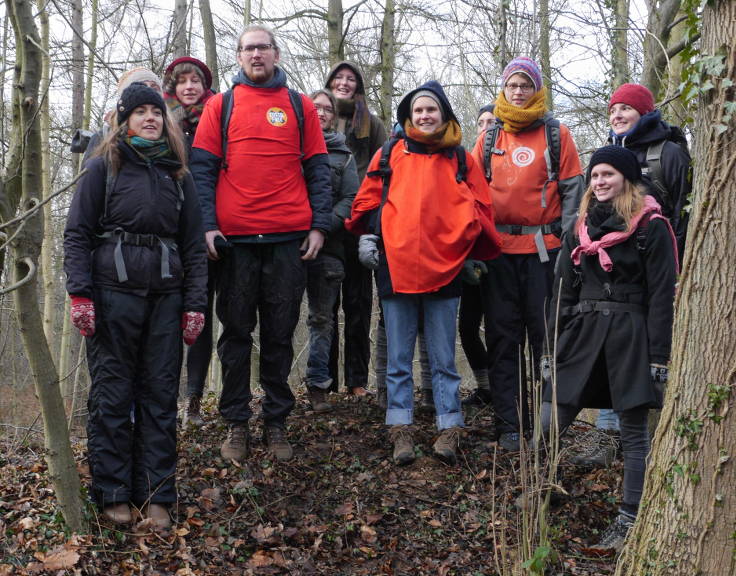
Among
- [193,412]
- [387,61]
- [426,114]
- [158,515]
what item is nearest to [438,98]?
[426,114]

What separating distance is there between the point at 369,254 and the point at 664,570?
268 centimetres

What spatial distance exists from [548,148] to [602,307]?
141 centimetres

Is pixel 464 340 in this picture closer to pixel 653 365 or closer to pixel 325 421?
pixel 325 421

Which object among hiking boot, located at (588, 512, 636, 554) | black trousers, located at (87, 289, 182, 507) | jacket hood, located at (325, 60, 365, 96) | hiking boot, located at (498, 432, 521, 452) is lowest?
hiking boot, located at (588, 512, 636, 554)

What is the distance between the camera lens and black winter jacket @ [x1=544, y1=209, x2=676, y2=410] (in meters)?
3.94

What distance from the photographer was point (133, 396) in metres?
3.84

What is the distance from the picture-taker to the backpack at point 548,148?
16.3ft

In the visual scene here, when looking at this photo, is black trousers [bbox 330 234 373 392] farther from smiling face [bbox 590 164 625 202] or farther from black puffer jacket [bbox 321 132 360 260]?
smiling face [bbox 590 164 625 202]

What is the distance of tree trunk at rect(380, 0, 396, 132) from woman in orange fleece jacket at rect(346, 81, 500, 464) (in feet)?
17.8

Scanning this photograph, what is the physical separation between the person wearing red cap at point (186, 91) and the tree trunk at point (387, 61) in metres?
5.27

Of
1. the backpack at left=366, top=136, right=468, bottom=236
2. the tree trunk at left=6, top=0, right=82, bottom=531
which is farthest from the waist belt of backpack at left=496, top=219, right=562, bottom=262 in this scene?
the tree trunk at left=6, top=0, right=82, bottom=531

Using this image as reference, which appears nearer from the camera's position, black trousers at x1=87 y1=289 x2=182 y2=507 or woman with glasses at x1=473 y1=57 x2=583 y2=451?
black trousers at x1=87 y1=289 x2=182 y2=507

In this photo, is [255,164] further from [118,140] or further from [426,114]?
[426,114]

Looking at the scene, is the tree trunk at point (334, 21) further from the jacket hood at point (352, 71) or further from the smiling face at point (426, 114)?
the smiling face at point (426, 114)
